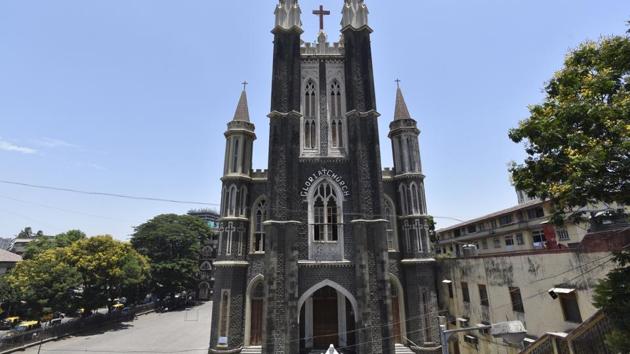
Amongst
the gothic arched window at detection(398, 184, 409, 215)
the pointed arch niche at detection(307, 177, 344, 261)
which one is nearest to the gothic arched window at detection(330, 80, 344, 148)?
the pointed arch niche at detection(307, 177, 344, 261)

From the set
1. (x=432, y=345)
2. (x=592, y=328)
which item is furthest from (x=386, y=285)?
(x=592, y=328)

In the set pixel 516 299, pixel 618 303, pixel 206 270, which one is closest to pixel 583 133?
pixel 618 303

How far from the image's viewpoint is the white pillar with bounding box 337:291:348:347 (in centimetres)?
1750

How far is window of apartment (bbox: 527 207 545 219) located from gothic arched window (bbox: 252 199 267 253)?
22.6 meters

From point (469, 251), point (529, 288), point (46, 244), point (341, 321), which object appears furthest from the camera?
point (46, 244)

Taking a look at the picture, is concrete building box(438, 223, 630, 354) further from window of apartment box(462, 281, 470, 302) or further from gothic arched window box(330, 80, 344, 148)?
gothic arched window box(330, 80, 344, 148)

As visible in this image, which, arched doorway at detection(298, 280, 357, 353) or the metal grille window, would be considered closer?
arched doorway at detection(298, 280, 357, 353)

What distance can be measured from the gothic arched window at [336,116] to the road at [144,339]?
55.6 feet

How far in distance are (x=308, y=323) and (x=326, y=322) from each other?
1.09 meters

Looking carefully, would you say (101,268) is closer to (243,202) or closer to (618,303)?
(243,202)

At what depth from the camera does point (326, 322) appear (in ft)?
59.4

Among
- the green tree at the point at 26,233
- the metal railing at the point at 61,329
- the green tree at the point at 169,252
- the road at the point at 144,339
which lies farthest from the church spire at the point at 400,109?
the green tree at the point at 26,233

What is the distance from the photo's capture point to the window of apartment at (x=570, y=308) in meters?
10.3

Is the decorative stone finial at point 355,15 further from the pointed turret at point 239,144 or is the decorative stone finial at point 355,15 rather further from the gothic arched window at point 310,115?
the pointed turret at point 239,144
